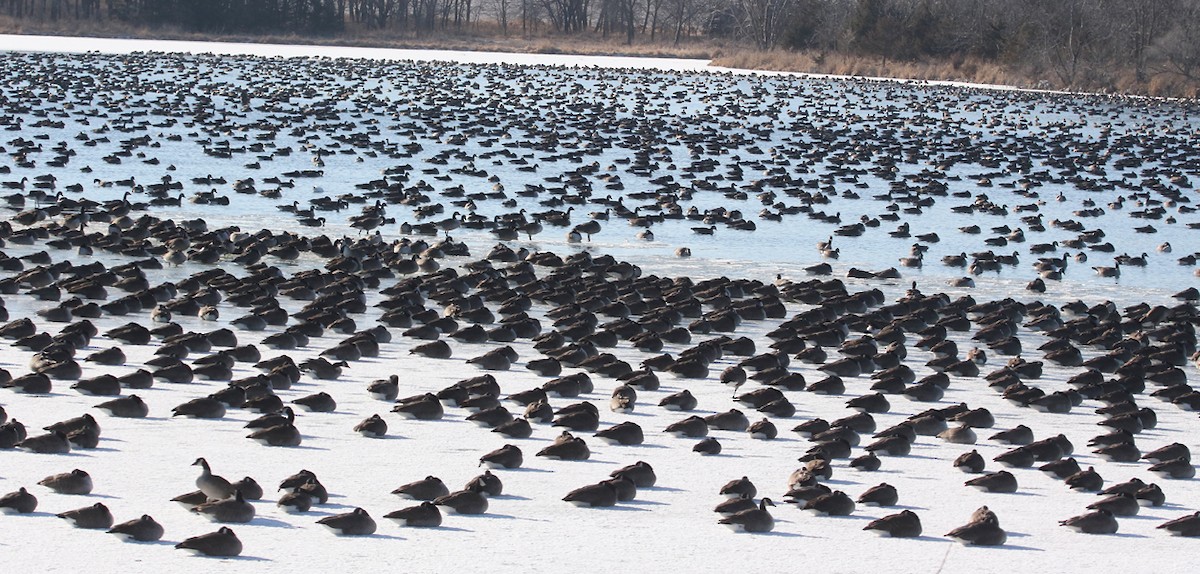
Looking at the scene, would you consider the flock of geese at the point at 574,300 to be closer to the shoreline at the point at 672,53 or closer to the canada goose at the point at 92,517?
the canada goose at the point at 92,517

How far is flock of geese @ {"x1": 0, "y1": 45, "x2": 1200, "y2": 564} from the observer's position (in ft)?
39.2

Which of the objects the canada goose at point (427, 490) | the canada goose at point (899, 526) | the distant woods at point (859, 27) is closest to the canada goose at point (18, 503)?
the canada goose at point (427, 490)

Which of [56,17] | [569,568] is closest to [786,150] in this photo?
[569,568]

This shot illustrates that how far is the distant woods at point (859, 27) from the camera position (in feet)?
239

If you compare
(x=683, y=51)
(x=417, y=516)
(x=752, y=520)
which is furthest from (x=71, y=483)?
(x=683, y=51)

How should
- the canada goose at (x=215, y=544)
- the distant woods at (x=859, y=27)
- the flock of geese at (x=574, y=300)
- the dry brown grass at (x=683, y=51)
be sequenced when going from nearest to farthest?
1. the canada goose at (x=215, y=544)
2. the flock of geese at (x=574, y=300)
3. the dry brown grass at (x=683, y=51)
4. the distant woods at (x=859, y=27)

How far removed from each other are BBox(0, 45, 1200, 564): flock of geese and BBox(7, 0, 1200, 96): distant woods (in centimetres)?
3117

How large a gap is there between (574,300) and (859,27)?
68131 mm

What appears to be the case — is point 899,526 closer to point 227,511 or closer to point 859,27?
point 227,511

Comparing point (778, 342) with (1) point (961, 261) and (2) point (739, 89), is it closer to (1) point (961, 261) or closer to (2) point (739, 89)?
(1) point (961, 261)

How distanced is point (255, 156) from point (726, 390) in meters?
22.8

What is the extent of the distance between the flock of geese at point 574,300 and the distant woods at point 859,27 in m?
31.2

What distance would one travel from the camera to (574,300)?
1902 centimetres

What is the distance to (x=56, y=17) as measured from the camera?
105 m
